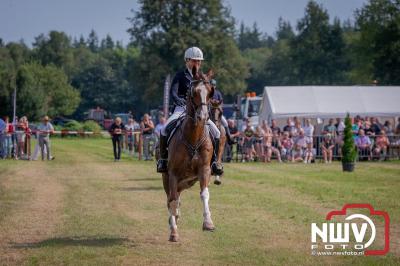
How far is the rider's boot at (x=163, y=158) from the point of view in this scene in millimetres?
12055

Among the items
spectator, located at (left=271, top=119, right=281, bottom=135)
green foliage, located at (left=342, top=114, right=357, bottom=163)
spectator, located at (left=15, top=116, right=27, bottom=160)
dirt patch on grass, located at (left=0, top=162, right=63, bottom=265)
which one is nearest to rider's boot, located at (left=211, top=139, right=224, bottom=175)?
dirt patch on grass, located at (left=0, top=162, right=63, bottom=265)

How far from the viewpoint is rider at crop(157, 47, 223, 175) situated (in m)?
12.1

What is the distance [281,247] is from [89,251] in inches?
110

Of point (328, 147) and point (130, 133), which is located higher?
point (130, 133)

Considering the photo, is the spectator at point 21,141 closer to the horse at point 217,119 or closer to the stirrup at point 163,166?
the horse at point 217,119

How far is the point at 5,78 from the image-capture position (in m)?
81.8

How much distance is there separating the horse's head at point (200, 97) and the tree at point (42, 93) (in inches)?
2764

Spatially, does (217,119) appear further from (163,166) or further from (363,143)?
(363,143)

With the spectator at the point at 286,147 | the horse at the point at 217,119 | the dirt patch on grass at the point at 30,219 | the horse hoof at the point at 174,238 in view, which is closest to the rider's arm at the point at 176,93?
the horse at the point at 217,119

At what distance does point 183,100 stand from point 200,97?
1.39 meters

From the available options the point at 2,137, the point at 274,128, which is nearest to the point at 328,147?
the point at 274,128

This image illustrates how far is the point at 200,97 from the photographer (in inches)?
432

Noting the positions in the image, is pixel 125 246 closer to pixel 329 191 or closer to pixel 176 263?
pixel 176 263

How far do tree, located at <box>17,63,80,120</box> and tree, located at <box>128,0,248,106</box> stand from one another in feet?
40.3
